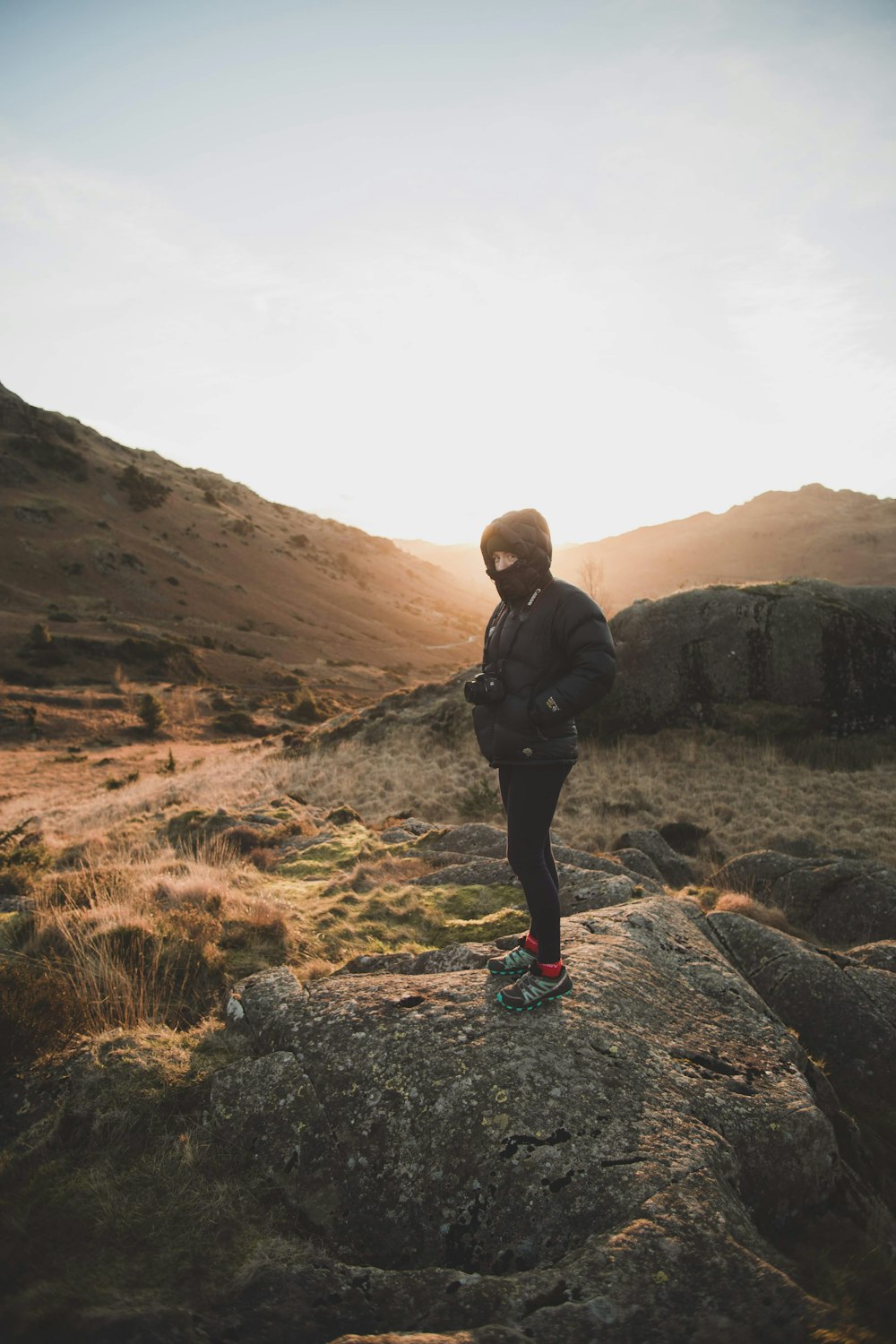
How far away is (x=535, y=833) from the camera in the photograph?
4.12 metres

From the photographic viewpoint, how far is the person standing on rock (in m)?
3.91

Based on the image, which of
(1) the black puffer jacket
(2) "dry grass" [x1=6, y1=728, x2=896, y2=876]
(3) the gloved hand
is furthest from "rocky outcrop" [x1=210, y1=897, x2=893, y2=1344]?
(2) "dry grass" [x1=6, y1=728, x2=896, y2=876]

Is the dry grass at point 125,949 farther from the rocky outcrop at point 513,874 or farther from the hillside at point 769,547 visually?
the hillside at point 769,547

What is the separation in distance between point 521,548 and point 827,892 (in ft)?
21.1

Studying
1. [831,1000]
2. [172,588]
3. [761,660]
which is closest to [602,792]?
[761,660]

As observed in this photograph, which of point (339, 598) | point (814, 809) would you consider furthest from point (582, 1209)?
point (339, 598)

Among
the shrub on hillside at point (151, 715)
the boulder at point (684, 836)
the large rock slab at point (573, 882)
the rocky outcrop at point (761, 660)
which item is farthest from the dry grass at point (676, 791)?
the shrub on hillside at point (151, 715)

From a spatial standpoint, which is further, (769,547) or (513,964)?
(769,547)

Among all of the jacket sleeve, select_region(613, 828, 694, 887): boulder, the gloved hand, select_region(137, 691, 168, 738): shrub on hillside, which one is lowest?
select_region(137, 691, 168, 738): shrub on hillside

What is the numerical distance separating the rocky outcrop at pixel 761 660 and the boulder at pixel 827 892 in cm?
923

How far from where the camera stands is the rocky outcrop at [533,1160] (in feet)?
7.46

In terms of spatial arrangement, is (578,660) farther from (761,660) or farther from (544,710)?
(761,660)

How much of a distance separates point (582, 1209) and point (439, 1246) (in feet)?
2.00

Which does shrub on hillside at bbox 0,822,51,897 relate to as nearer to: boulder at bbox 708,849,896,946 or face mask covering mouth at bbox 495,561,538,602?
face mask covering mouth at bbox 495,561,538,602
